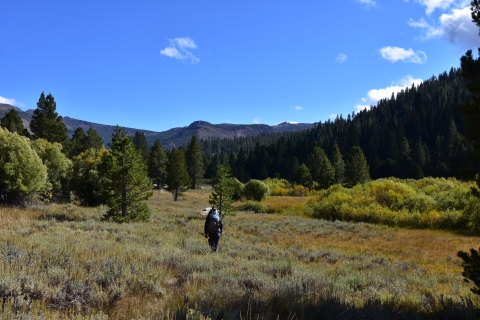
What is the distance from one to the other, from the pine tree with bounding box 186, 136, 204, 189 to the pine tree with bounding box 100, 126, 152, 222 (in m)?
52.7

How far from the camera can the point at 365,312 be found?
4.35m

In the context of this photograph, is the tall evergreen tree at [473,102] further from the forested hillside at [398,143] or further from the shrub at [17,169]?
the forested hillside at [398,143]

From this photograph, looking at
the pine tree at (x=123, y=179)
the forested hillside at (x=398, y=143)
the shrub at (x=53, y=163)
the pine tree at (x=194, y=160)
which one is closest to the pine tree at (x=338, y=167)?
the forested hillside at (x=398, y=143)

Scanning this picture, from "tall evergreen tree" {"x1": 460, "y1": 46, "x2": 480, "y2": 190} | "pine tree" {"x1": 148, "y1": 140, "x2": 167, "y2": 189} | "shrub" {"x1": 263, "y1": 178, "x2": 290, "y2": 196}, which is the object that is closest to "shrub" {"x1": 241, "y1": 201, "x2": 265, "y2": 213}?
"shrub" {"x1": 263, "y1": 178, "x2": 290, "y2": 196}

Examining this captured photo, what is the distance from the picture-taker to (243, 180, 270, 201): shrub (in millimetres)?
55750

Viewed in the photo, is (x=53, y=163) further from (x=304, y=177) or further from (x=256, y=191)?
(x=304, y=177)

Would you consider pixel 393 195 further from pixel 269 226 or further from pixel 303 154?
pixel 303 154

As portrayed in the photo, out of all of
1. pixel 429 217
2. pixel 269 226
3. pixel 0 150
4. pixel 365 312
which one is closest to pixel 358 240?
pixel 269 226

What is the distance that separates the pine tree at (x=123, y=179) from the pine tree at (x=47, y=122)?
3561 cm

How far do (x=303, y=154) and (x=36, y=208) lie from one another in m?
94.6

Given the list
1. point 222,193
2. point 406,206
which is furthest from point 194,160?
point 406,206

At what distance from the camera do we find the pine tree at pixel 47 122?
4706 centimetres

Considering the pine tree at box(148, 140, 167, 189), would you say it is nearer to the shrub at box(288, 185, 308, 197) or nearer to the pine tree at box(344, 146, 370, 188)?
the shrub at box(288, 185, 308, 197)

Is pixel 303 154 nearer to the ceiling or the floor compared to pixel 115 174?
nearer to the ceiling
